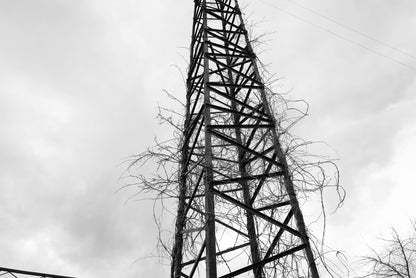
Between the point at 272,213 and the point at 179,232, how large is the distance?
4.21 feet

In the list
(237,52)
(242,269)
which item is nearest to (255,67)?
(237,52)

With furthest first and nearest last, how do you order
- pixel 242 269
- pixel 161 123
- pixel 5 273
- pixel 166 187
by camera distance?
pixel 5 273
pixel 161 123
pixel 166 187
pixel 242 269

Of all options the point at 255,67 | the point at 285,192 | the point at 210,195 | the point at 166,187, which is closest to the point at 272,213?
the point at 285,192

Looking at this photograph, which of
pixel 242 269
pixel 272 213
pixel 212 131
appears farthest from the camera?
pixel 272 213

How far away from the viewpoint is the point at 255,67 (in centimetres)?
535

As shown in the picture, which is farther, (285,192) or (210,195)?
(285,192)

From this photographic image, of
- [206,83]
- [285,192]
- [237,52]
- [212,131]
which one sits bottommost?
[285,192]

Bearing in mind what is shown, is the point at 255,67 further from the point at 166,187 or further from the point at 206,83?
the point at 166,187

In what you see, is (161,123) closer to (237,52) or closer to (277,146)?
(237,52)

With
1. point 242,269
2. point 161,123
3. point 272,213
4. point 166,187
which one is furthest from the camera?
point 161,123

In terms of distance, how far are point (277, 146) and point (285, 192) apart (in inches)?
22.8

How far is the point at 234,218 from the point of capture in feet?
13.4

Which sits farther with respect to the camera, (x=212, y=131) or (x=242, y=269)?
(x=212, y=131)

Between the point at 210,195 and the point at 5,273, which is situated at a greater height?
the point at 5,273
